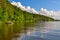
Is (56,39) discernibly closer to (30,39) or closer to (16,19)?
(30,39)

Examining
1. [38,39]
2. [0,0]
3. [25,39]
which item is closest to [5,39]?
[25,39]

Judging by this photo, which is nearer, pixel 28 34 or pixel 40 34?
pixel 28 34

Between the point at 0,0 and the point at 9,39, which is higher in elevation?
the point at 0,0

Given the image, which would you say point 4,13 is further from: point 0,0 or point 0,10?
point 0,0

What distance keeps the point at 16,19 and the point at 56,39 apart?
315 ft

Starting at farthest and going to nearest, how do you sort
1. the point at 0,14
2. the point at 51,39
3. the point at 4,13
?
the point at 4,13, the point at 0,14, the point at 51,39

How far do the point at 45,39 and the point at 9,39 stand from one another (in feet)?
20.0

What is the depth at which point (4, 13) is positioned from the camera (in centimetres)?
10912

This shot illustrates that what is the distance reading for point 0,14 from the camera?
101312mm

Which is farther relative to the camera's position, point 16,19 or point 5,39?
point 16,19

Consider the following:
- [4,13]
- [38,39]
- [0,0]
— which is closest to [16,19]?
[0,0]

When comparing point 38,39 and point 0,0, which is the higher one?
point 0,0

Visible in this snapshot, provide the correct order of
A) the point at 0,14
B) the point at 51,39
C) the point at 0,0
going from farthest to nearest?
the point at 0,0 → the point at 0,14 → the point at 51,39

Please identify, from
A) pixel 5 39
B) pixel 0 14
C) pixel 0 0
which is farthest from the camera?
pixel 0 0
